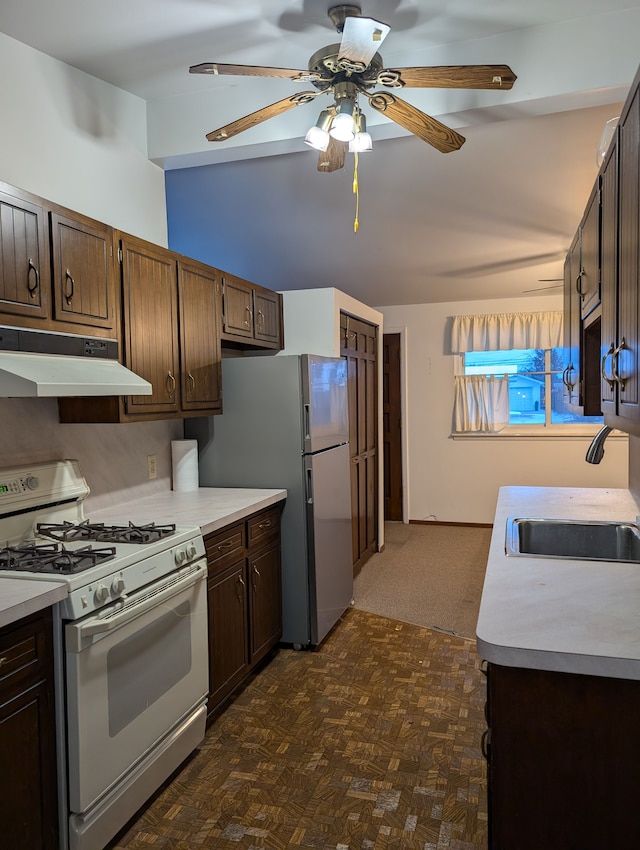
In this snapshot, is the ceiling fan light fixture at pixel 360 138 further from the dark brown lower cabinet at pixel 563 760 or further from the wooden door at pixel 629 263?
the dark brown lower cabinet at pixel 563 760

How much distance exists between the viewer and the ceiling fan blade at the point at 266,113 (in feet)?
7.29

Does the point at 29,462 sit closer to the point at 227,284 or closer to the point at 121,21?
the point at 227,284

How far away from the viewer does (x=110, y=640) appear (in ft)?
6.29

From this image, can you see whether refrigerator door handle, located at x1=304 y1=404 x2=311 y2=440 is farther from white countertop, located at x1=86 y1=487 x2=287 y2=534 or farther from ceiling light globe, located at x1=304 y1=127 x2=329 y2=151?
ceiling light globe, located at x1=304 y1=127 x2=329 y2=151

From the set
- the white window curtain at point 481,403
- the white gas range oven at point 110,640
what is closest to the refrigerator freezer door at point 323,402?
the white gas range oven at point 110,640

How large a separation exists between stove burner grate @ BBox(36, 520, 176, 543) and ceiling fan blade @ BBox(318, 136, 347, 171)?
1.67 m

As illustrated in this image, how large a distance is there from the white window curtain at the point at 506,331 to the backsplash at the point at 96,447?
3571 mm

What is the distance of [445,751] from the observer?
7.93 ft

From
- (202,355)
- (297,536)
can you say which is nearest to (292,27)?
(202,355)

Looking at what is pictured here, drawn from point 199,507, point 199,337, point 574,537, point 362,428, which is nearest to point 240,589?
point 199,507

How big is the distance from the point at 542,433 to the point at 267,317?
344 cm

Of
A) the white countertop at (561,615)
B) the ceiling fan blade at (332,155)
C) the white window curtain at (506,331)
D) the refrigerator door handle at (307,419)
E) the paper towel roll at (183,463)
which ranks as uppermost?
the ceiling fan blade at (332,155)

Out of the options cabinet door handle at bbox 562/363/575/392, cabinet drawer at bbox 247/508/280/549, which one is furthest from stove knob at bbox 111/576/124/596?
cabinet door handle at bbox 562/363/575/392

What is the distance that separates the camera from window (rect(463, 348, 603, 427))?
6105 mm
